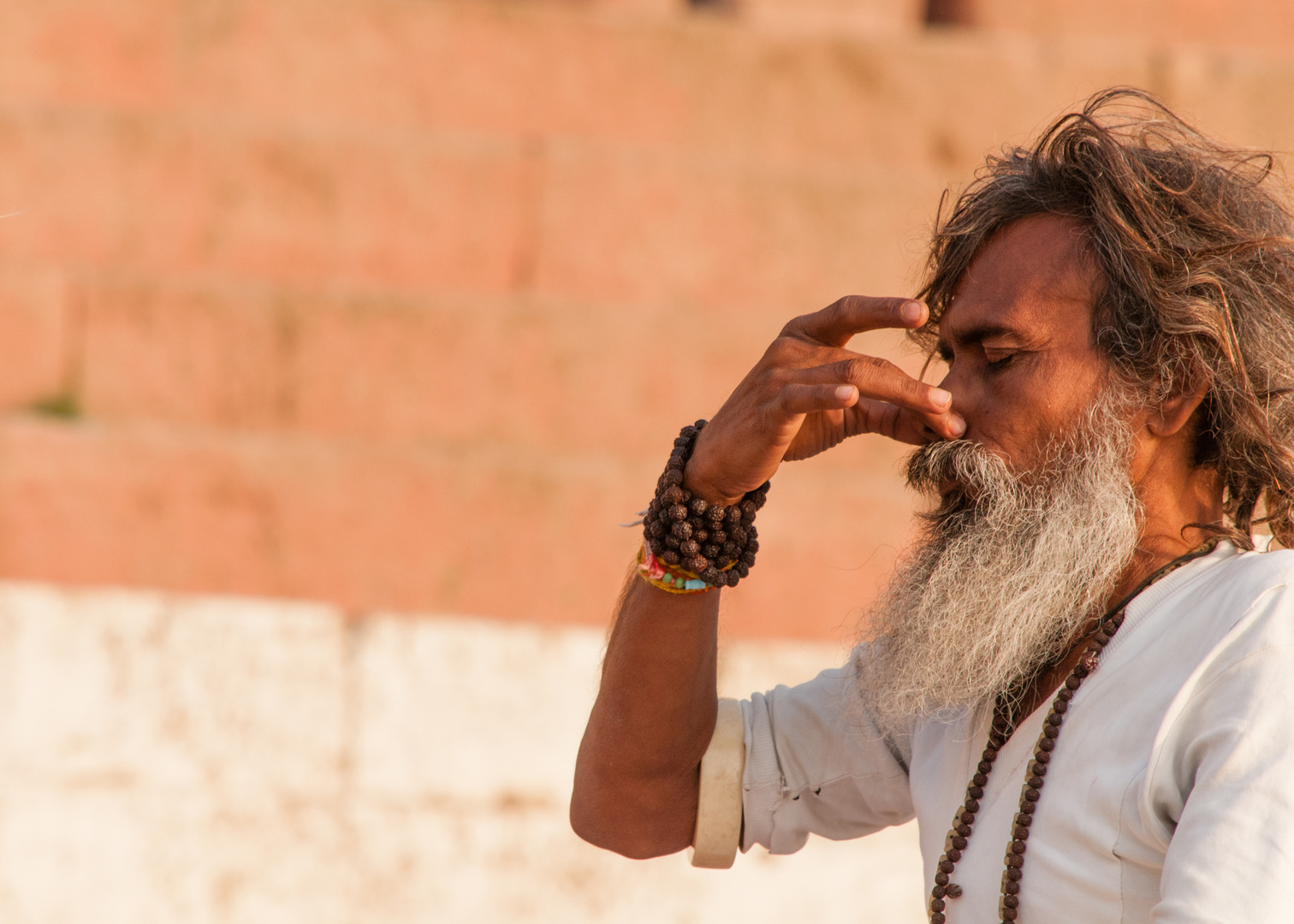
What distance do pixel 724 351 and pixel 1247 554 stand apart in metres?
2.45

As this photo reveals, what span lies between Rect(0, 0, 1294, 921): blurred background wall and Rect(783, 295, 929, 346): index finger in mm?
1927

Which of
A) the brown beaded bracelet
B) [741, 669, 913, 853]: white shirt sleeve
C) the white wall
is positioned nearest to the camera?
the brown beaded bracelet

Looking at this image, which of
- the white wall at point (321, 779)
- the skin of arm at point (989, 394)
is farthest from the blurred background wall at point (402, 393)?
the skin of arm at point (989, 394)

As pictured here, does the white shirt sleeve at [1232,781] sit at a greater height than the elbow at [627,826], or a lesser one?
greater

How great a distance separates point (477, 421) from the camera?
13.0 ft

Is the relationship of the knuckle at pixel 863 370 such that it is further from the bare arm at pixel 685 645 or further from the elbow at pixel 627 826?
the elbow at pixel 627 826

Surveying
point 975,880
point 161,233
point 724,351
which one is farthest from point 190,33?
point 975,880

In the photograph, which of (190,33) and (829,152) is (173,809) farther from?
(829,152)

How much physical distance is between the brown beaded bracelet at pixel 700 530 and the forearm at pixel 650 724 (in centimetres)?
7

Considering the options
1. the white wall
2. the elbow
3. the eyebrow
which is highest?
the eyebrow

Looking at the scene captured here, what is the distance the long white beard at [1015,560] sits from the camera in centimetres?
178

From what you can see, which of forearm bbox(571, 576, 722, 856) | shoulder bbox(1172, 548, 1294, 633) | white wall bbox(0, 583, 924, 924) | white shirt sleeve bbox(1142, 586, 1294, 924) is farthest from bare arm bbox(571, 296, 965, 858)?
white wall bbox(0, 583, 924, 924)

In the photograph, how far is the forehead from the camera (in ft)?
5.90

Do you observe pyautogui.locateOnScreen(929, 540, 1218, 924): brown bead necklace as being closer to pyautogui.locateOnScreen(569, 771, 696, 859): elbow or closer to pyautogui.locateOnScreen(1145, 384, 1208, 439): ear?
pyautogui.locateOnScreen(1145, 384, 1208, 439): ear
